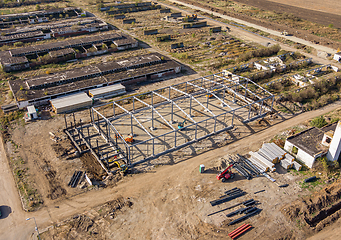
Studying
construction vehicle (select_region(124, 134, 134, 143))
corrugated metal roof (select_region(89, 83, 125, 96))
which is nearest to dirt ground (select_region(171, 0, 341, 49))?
corrugated metal roof (select_region(89, 83, 125, 96))

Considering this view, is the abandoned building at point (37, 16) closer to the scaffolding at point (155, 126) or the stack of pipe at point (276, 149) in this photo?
the scaffolding at point (155, 126)

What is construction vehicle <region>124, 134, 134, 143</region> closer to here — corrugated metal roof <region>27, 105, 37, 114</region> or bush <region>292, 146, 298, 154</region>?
corrugated metal roof <region>27, 105, 37, 114</region>

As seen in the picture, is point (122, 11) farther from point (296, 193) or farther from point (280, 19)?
A: point (296, 193)

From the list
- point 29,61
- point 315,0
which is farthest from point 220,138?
point 315,0

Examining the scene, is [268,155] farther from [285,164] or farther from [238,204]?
[238,204]

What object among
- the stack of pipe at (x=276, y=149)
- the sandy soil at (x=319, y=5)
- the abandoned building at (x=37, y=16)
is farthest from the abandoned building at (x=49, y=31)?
the sandy soil at (x=319, y=5)

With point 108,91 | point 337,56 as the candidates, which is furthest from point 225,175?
point 337,56
